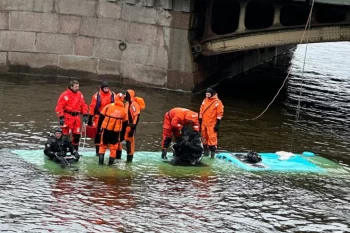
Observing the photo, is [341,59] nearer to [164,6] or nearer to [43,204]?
[164,6]

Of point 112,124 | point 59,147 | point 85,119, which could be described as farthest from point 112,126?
point 85,119

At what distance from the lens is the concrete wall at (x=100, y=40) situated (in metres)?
27.7

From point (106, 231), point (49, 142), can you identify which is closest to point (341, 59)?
point (49, 142)

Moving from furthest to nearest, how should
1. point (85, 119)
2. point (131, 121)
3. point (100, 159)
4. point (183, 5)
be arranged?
point (183, 5), point (85, 119), point (131, 121), point (100, 159)

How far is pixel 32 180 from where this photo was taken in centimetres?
1435

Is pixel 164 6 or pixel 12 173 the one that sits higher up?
pixel 164 6

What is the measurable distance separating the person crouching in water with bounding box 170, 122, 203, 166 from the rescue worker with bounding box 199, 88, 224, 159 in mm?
938

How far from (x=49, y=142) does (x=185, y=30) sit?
41.3ft

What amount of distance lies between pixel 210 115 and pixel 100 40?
1120cm

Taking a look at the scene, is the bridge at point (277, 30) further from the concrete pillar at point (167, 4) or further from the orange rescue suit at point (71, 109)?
the orange rescue suit at point (71, 109)

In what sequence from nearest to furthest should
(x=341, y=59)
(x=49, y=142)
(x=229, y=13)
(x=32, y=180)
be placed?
(x=32, y=180) → (x=49, y=142) → (x=229, y=13) → (x=341, y=59)

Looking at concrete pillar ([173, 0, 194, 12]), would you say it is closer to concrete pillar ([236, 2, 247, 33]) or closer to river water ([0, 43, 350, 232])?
concrete pillar ([236, 2, 247, 33])

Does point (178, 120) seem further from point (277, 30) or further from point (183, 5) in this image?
point (183, 5)

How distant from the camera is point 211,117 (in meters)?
17.7
